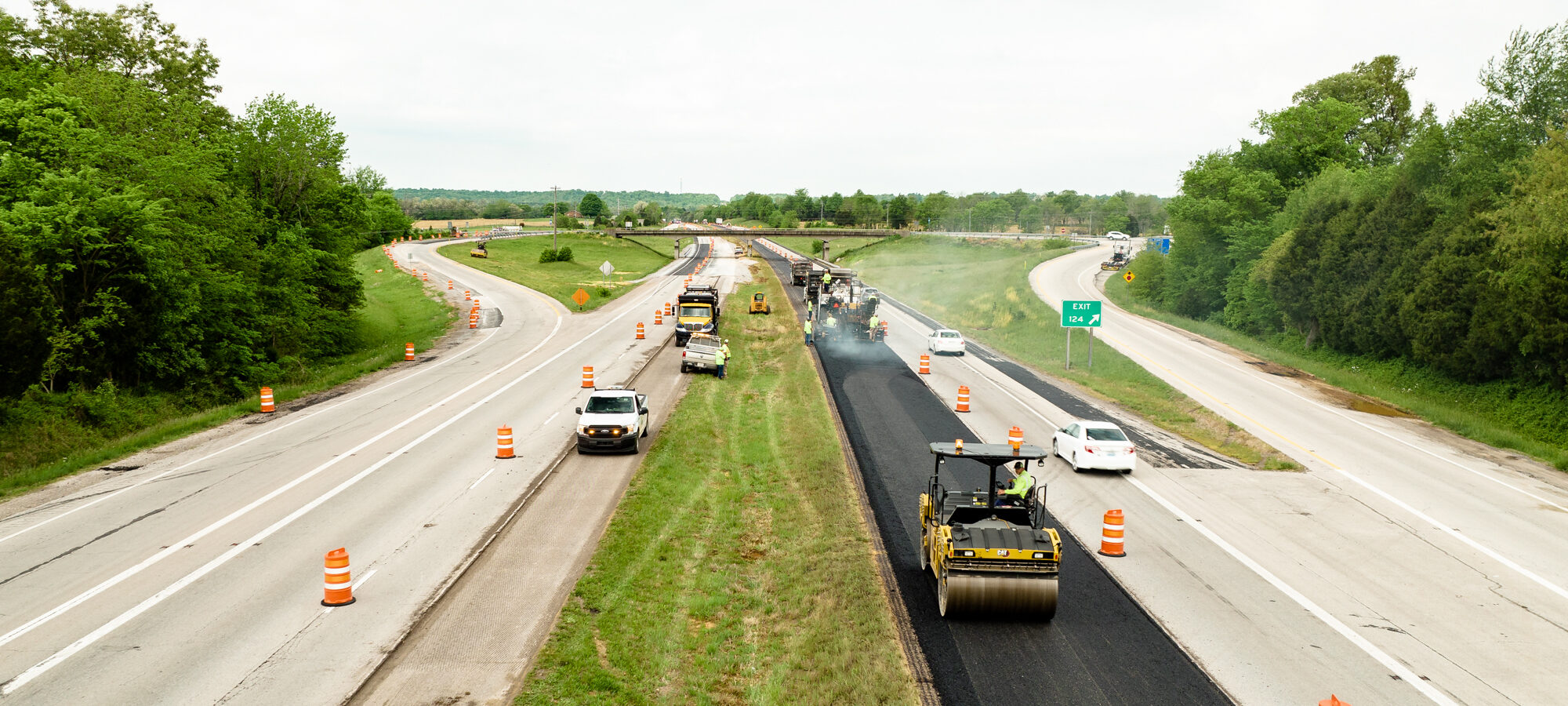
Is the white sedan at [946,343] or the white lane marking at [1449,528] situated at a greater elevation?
the white sedan at [946,343]

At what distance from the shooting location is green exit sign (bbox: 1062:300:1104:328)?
4088 centimetres

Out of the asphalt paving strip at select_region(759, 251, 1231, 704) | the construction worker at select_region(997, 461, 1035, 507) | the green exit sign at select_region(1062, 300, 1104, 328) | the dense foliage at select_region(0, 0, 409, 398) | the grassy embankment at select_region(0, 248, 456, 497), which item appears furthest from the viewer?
the green exit sign at select_region(1062, 300, 1104, 328)

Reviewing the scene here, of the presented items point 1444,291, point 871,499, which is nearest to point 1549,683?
point 871,499

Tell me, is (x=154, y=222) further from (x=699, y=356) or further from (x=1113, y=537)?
(x=1113, y=537)

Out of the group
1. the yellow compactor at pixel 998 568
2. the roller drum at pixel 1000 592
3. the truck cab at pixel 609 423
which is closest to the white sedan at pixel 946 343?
the truck cab at pixel 609 423

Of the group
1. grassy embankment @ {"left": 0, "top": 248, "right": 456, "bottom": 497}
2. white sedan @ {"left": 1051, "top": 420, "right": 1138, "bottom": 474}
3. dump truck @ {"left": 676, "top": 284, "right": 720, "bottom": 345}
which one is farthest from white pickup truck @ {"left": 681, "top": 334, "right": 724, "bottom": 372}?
white sedan @ {"left": 1051, "top": 420, "right": 1138, "bottom": 474}

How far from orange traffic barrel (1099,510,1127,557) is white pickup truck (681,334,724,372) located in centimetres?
2289

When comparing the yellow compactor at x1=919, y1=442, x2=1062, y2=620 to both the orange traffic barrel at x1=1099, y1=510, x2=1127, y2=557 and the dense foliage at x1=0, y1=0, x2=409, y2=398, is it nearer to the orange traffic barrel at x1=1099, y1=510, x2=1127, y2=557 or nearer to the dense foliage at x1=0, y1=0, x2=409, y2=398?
the orange traffic barrel at x1=1099, y1=510, x2=1127, y2=557

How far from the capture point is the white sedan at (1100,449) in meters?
23.0

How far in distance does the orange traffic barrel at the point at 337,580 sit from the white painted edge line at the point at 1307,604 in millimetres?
16184

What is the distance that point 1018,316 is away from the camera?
59531 mm

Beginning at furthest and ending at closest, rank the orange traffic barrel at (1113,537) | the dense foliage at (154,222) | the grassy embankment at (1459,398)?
1. the grassy embankment at (1459,398)
2. the dense foliage at (154,222)
3. the orange traffic barrel at (1113,537)

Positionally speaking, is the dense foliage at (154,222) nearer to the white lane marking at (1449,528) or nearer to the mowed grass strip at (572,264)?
the mowed grass strip at (572,264)

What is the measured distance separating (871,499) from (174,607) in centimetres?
1371
